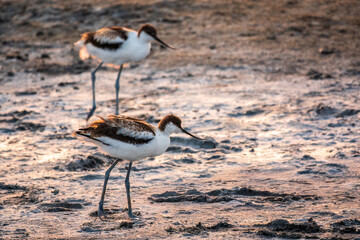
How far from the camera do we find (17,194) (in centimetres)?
648

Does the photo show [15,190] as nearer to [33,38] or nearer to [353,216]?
[353,216]

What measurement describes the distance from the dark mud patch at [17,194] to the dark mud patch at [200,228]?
1.55 m

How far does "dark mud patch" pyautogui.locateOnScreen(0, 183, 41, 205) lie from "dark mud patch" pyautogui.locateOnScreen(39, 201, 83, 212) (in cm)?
17

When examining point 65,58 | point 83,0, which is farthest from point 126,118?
point 83,0

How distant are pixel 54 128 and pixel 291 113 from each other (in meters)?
3.30

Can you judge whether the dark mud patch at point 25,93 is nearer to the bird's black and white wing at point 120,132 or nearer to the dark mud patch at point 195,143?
the dark mud patch at point 195,143

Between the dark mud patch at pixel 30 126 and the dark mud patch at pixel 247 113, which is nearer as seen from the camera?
the dark mud patch at pixel 30 126

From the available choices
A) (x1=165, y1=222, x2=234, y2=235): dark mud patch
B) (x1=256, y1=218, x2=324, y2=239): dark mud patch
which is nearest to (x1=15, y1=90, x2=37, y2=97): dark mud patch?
(x1=165, y1=222, x2=234, y2=235): dark mud patch

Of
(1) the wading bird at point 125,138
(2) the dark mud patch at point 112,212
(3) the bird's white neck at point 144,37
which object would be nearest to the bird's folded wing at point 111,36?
(3) the bird's white neck at point 144,37

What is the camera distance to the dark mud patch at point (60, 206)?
610 centimetres

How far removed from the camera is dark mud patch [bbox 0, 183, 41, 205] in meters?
6.28

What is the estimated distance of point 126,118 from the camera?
20.3 feet

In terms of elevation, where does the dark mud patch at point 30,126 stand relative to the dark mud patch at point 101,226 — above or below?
above

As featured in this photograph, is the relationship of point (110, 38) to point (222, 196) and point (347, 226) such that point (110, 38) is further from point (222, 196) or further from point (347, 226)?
point (347, 226)
